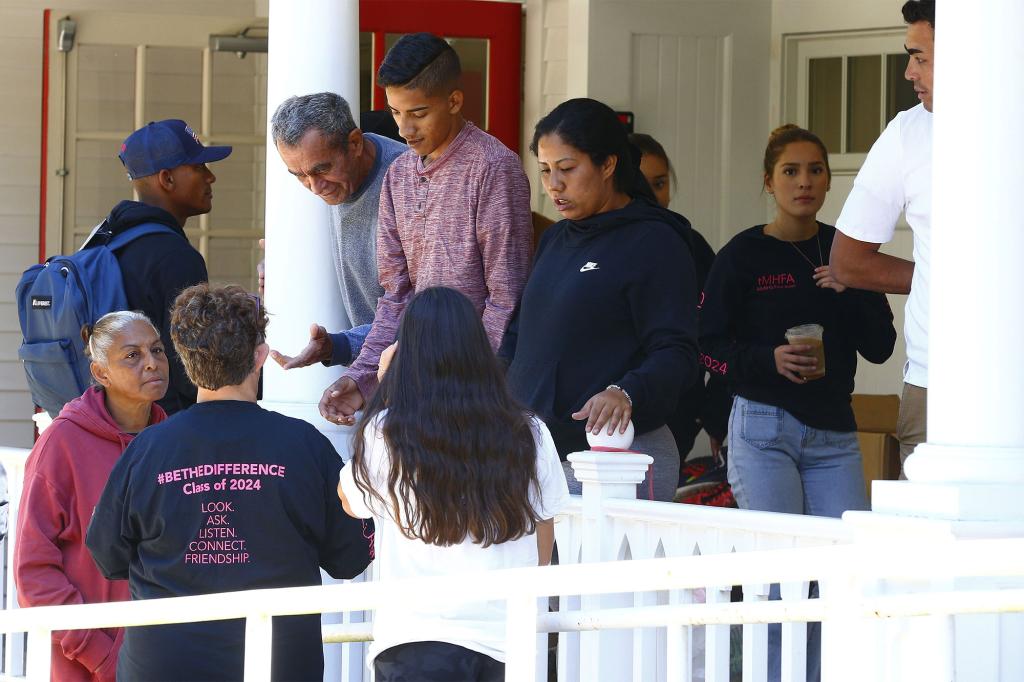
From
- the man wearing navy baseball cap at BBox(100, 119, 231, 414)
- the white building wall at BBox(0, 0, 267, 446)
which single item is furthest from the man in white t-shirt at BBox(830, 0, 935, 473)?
the white building wall at BBox(0, 0, 267, 446)

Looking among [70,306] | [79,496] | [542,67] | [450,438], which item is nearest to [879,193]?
[450,438]

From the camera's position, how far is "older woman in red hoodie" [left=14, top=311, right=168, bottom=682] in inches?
141

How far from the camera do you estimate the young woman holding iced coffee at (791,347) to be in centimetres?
413

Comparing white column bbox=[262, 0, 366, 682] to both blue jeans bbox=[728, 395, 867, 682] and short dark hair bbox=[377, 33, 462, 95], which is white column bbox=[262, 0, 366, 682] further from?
→ blue jeans bbox=[728, 395, 867, 682]

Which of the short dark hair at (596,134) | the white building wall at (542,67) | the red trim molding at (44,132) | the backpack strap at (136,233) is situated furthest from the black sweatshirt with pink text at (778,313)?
the red trim molding at (44,132)

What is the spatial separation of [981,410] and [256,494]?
143 centimetres

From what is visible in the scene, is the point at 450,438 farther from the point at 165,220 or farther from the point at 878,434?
the point at 878,434

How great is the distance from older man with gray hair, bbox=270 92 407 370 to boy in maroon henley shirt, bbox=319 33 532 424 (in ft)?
0.49

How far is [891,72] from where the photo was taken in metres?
6.47

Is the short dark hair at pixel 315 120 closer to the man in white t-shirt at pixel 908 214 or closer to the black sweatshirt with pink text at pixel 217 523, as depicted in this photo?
the black sweatshirt with pink text at pixel 217 523

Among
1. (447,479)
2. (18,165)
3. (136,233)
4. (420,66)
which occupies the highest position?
(18,165)

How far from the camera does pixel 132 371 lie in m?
3.78

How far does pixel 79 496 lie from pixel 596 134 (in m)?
1.55

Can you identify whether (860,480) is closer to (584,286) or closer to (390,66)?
(584,286)
